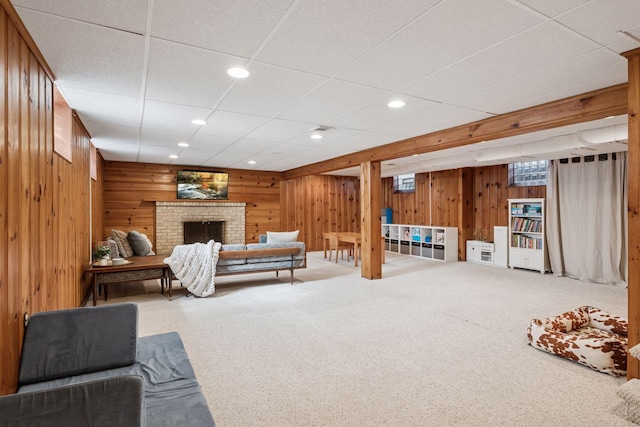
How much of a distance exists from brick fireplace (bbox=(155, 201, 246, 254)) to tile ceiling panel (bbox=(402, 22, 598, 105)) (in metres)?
6.92

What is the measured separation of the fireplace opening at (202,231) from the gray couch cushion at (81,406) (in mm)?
7817

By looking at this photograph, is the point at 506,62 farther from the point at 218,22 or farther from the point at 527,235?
the point at 527,235

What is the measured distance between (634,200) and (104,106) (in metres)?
4.82

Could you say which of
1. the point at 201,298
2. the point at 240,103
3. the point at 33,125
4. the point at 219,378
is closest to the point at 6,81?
the point at 33,125

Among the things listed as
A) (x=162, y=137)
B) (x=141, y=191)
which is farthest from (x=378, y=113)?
(x=141, y=191)

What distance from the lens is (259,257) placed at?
217 inches

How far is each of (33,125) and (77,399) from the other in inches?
79.0

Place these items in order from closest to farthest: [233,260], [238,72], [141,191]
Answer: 1. [238,72]
2. [233,260]
3. [141,191]

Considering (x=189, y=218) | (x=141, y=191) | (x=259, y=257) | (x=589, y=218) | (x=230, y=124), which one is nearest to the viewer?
(x=230, y=124)

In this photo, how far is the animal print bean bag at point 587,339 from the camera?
2.70 metres

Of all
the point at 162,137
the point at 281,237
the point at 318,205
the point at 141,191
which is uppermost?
the point at 162,137

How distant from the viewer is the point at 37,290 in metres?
2.38

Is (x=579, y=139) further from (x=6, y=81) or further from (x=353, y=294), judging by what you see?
(x=6, y=81)

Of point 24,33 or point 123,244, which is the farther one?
point 123,244
